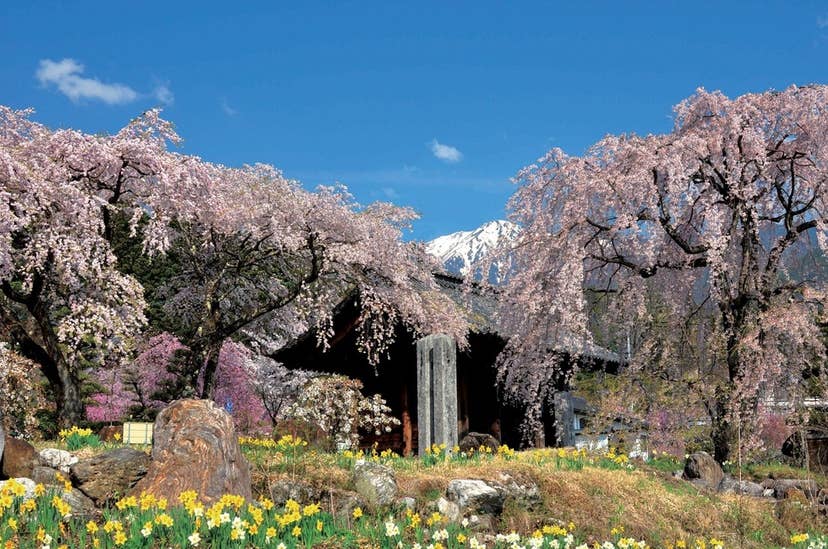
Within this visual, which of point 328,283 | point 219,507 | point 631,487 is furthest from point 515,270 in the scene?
point 219,507

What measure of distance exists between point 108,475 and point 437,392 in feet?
17.7

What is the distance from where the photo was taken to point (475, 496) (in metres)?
9.92

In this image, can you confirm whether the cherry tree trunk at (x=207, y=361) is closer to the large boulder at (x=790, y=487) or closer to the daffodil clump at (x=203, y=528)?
the daffodil clump at (x=203, y=528)

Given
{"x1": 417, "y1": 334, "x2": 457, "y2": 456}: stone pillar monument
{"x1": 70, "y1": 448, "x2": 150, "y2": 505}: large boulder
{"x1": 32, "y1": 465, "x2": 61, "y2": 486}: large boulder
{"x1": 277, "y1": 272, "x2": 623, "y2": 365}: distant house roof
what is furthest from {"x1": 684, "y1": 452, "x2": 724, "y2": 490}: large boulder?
{"x1": 32, "y1": 465, "x2": 61, "y2": 486}: large boulder

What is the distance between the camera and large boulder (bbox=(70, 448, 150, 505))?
9211mm

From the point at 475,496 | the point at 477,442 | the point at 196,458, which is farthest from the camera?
the point at 477,442

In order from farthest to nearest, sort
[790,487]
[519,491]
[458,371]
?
[458,371] → [790,487] → [519,491]

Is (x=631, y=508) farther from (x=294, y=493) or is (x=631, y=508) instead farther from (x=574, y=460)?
(x=294, y=493)

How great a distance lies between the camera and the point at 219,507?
6898 mm

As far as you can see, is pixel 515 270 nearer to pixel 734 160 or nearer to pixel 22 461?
pixel 734 160

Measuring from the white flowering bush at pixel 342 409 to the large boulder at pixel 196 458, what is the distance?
10726 mm

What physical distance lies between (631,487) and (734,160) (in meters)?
6.24

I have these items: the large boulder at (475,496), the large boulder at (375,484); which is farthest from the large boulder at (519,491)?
the large boulder at (375,484)

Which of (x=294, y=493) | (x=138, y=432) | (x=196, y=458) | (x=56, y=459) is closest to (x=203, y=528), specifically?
Result: (x=196, y=458)
